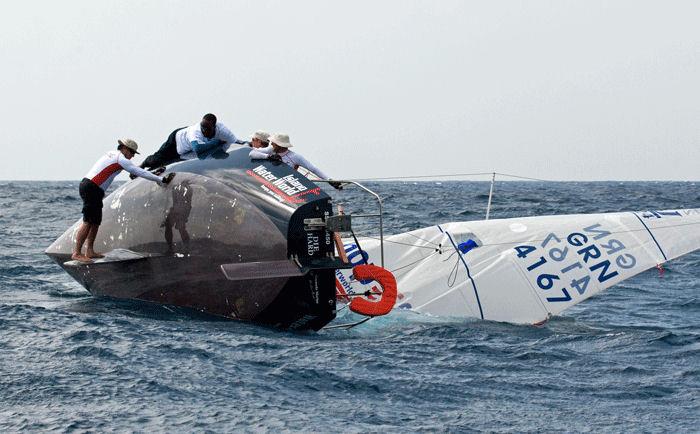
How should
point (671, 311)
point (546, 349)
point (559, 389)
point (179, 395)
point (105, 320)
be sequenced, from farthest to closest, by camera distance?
point (671, 311)
point (105, 320)
point (546, 349)
point (559, 389)
point (179, 395)

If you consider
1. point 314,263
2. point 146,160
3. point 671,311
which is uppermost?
point 146,160

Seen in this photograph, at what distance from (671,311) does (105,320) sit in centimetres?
642

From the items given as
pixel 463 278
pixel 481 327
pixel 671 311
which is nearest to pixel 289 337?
pixel 481 327

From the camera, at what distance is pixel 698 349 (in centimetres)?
831

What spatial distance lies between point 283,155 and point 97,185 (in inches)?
78.5

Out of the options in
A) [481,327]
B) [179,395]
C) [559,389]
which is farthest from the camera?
[481,327]

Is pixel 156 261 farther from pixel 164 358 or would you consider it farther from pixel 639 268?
pixel 639 268

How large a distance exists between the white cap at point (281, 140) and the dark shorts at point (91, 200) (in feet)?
6.41

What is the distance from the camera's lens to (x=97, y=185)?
977cm

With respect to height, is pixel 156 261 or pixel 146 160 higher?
pixel 146 160

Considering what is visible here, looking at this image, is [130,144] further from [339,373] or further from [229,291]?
[339,373]

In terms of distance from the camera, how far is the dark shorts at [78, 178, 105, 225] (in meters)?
9.73

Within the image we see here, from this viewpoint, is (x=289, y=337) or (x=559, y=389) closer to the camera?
(x=559, y=389)

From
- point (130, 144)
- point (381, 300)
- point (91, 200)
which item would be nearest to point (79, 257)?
point (91, 200)
